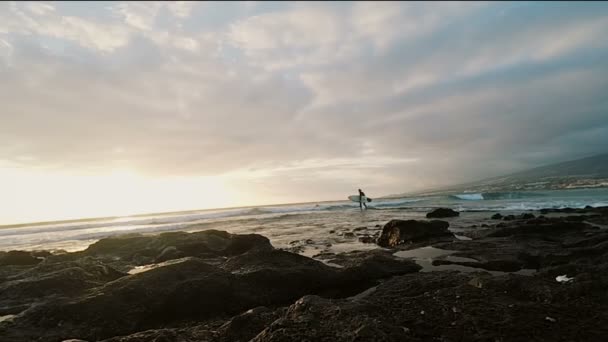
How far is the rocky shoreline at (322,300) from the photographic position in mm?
4652

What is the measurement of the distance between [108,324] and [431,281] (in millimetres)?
7324

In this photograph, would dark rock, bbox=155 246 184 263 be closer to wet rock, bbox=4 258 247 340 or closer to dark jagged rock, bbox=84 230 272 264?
dark jagged rock, bbox=84 230 272 264

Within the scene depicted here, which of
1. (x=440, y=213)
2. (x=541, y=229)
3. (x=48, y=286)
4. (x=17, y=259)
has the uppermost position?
(x=17, y=259)

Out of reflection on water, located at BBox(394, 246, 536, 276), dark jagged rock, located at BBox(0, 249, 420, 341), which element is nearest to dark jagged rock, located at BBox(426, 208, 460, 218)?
reflection on water, located at BBox(394, 246, 536, 276)

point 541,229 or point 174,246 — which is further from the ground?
point 174,246

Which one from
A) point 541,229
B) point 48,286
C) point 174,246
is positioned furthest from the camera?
point 541,229

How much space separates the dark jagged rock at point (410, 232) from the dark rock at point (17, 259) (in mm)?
17876

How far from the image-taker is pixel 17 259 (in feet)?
47.3

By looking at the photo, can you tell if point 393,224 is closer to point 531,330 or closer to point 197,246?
point 197,246

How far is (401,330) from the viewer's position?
14.8 feet

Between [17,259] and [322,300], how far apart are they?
1650cm

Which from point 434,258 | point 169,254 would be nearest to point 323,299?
point 434,258

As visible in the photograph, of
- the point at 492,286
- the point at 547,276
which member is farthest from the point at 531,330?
the point at 547,276

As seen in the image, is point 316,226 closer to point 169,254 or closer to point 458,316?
point 169,254
